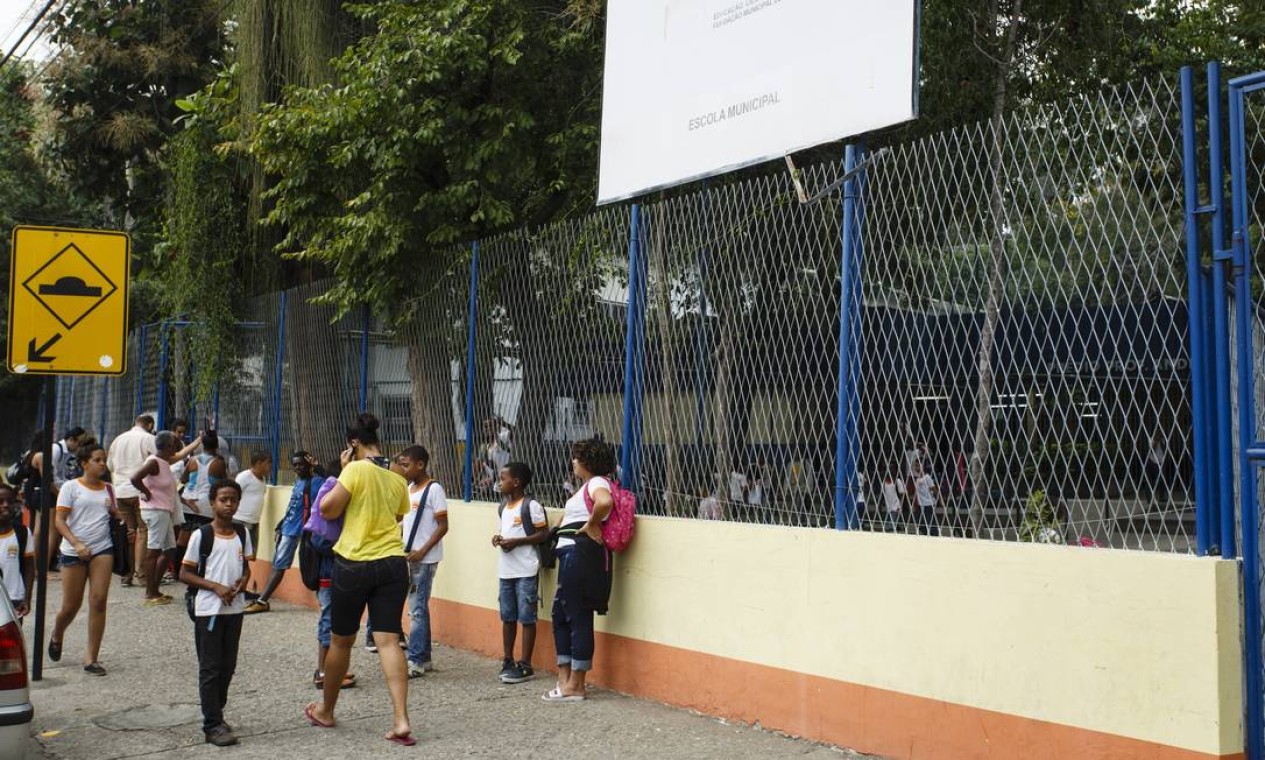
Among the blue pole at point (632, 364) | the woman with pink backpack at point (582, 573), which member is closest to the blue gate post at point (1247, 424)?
the woman with pink backpack at point (582, 573)

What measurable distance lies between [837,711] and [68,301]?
5608mm

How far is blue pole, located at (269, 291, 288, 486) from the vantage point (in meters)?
13.8

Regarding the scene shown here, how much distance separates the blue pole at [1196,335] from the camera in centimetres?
509

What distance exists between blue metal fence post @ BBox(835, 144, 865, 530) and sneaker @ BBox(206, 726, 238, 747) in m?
3.44

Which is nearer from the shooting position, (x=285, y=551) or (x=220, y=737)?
(x=220, y=737)

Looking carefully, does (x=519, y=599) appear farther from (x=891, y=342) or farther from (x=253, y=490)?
(x=253, y=490)

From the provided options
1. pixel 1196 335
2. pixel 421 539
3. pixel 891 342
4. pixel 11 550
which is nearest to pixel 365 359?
pixel 421 539

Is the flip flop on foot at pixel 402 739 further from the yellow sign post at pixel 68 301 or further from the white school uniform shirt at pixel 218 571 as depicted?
the yellow sign post at pixel 68 301

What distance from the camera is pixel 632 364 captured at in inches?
331

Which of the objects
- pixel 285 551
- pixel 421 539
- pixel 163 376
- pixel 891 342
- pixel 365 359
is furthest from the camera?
pixel 163 376

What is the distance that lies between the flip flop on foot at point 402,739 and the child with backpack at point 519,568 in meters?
1.70

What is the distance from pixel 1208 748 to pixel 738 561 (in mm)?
2951

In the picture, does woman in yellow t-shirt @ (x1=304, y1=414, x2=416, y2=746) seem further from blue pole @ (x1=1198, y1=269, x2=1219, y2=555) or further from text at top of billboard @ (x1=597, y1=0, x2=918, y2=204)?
blue pole @ (x1=1198, y1=269, x2=1219, y2=555)

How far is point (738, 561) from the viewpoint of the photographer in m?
7.29
